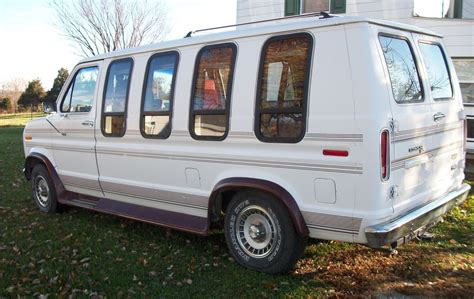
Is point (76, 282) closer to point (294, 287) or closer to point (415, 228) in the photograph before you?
point (294, 287)

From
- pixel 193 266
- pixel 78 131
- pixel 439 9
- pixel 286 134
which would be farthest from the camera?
pixel 439 9

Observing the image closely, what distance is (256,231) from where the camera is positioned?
14.7 ft

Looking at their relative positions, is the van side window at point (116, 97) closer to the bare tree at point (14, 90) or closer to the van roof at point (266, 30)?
the van roof at point (266, 30)

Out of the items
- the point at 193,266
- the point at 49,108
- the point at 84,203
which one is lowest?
the point at 193,266

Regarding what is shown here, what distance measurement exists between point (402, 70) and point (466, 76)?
742cm

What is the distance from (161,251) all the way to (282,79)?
7.73ft

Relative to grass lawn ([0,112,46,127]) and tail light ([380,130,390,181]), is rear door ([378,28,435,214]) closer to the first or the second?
tail light ([380,130,390,181])

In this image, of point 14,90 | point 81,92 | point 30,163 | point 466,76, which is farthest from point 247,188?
point 14,90

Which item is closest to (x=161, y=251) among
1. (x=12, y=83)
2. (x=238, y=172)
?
(x=238, y=172)

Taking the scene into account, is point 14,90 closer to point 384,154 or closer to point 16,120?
point 16,120

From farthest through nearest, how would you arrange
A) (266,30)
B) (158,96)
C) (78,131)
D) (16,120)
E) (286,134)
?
(16,120), (78,131), (158,96), (266,30), (286,134)

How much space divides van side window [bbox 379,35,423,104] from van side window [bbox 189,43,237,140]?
143cm

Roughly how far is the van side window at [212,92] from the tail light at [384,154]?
4.94 ft

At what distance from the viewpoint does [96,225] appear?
6.25 m
